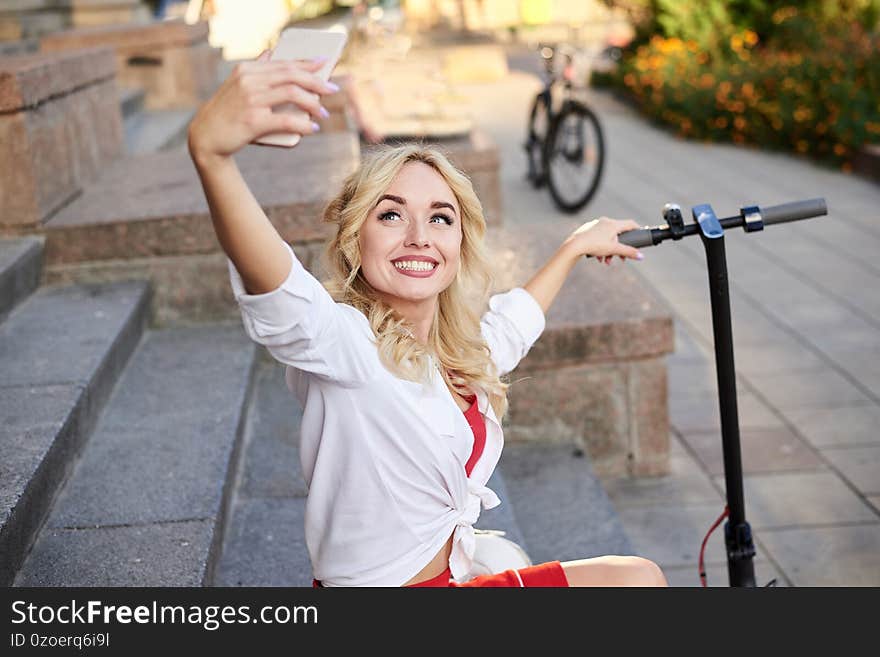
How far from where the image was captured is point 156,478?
3.16m

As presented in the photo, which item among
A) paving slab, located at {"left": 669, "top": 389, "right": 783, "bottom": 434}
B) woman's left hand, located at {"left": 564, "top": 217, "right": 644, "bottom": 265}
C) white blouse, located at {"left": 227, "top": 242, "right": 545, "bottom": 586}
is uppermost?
woman's left hand, located at {"left": 564, "top": 217, "right": 644, "bottom": 265}

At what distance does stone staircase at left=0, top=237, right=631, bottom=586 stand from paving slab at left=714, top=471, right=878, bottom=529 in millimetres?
617

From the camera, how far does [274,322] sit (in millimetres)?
1817

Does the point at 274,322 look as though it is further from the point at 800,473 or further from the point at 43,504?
the point at 800,473

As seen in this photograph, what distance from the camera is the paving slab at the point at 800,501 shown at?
409 centimetres

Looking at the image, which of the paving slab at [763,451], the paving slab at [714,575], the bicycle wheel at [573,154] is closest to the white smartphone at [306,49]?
the paving slab at [714,575]

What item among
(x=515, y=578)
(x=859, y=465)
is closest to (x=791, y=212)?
(x=515, y=578)

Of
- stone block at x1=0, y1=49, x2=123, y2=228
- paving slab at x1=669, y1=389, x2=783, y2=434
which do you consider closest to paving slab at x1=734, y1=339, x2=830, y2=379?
paving slab at x1=669, y1=389, x2=783, y2=434

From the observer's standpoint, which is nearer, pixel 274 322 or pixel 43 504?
pixel 274 322

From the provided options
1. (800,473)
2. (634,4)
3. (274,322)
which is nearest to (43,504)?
(274,322)

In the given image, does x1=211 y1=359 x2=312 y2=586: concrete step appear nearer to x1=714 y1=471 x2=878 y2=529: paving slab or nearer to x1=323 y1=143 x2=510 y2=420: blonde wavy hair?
x1=323 y1=143 x2=510 y2=420: blonde wavy hair

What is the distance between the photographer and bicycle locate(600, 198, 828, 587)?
2.43m

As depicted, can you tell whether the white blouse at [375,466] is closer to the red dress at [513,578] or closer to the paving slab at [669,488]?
the red dress at [513,578]
